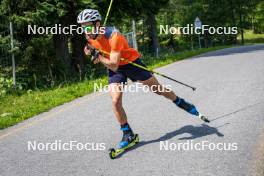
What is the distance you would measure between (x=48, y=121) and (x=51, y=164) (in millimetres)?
3151

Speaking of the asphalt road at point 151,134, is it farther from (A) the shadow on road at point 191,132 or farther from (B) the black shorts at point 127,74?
(B) the black shorts at point 127,74

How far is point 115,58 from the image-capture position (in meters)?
6.38

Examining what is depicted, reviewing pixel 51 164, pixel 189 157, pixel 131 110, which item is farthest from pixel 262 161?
pixel 131 110

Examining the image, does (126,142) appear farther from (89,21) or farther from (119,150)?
(89,21)

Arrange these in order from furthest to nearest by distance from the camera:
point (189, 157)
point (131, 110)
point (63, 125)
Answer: point (131, 110) → point (63, 125) → point (189, 157)

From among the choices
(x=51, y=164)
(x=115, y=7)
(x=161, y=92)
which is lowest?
(x=51, y=164)

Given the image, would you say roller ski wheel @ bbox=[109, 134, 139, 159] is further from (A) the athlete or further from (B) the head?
(B) the head

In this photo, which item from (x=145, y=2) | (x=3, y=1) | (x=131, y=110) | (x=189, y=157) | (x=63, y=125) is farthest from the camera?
(x=145, y=2)

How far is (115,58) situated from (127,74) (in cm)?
63

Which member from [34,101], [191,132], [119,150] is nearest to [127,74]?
[119,150]

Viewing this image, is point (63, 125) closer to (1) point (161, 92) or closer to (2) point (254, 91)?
(1) point (161, 92)

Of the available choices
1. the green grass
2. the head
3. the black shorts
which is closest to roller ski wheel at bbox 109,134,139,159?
the black shorts

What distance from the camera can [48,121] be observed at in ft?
30.7

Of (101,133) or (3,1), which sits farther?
(3,1)
